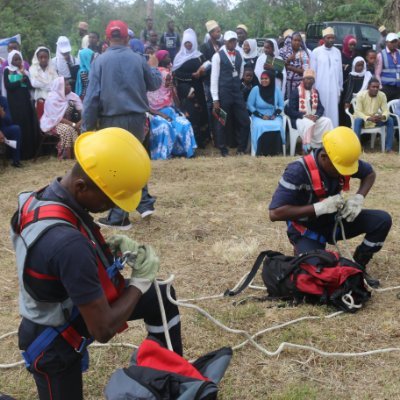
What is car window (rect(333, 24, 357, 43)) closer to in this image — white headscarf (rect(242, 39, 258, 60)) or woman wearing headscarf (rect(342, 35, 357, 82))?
woman wearing headscarf (rect(342, 35, 357, 82))

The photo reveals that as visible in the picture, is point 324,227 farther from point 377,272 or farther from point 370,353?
point 370,353

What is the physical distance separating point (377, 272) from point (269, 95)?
206 inches

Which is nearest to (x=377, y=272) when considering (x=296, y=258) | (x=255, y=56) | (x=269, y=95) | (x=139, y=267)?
(x=296, y=258)

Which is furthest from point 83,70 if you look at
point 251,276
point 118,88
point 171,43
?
point 251,276

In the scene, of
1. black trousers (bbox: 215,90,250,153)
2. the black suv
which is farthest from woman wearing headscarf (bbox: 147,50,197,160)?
the black suv

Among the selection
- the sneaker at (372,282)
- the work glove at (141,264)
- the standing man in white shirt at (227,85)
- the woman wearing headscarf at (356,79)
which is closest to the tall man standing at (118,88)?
the sneaker at (372,282)

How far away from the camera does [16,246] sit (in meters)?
2.23

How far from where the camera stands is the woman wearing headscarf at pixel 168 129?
905cm

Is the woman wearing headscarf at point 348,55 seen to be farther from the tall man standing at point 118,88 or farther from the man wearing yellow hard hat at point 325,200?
the man wearing yellow hard hat at point 325,200

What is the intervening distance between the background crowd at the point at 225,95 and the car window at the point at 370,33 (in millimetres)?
3147

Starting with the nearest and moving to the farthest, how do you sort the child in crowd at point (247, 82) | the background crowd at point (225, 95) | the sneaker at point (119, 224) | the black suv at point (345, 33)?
the sneaker at point (119, 224), the background crowd at point (225, 95), the child in crowd at point (247, 82), the black suv at point (345, 33)

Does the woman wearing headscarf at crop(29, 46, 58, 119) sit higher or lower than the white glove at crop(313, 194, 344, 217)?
higher

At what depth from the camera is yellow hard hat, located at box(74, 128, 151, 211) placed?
2197 mm

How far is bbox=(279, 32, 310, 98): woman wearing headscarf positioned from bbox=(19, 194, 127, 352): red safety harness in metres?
7.78
